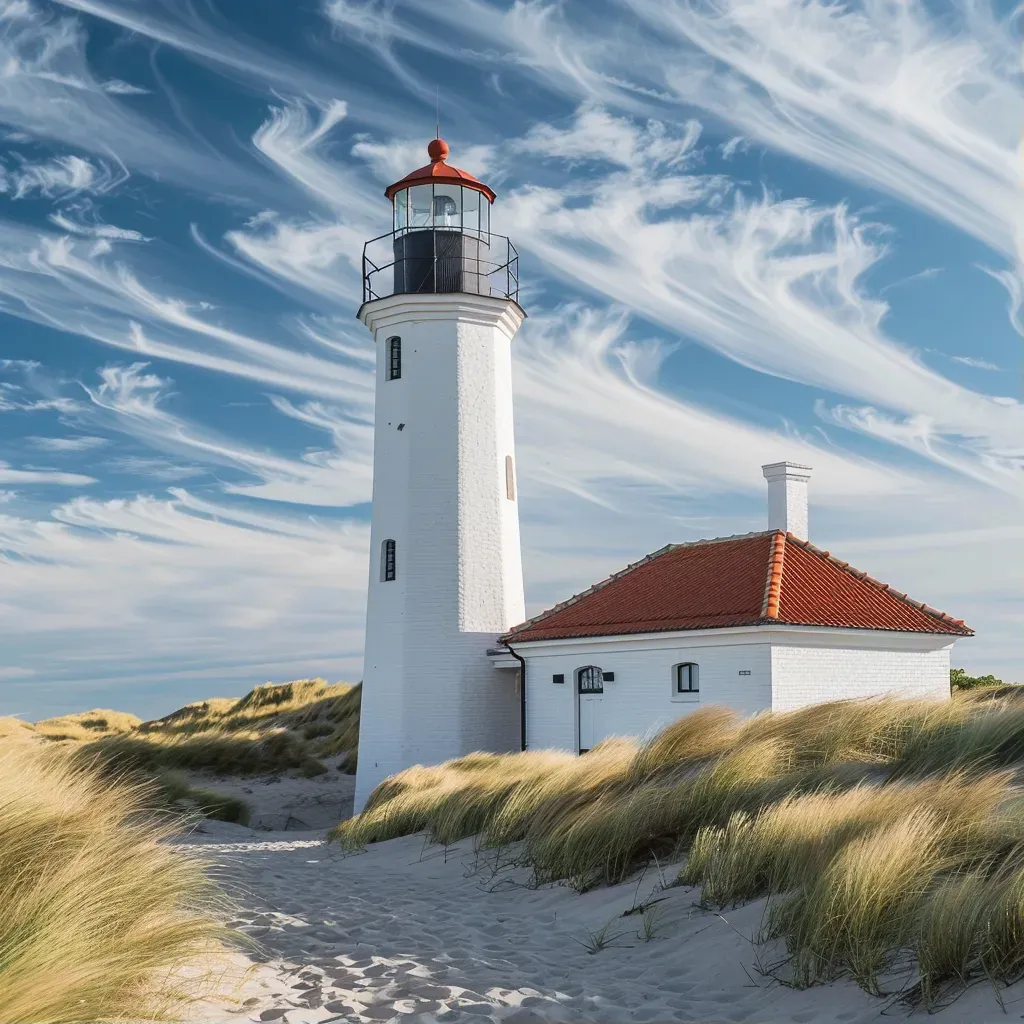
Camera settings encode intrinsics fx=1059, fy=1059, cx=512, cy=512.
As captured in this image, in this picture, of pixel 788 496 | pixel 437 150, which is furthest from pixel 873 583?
pixel 437 150

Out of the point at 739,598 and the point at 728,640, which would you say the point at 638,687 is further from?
the point at 739,598

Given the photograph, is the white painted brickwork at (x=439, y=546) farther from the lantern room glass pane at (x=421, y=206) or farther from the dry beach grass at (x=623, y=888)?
the dry beach grass at (x=623, y=888)

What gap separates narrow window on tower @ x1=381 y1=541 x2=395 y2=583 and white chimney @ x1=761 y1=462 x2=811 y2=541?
322 inches

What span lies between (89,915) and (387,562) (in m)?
17.0

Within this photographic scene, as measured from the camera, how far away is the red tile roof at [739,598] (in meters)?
18.7

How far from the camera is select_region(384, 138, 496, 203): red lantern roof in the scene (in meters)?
22.7

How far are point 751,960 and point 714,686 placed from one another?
12554mm

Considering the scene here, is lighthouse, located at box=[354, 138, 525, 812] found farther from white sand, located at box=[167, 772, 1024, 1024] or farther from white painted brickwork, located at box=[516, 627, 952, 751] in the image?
white sand, located at box=[167, 772, 1024, 1024]

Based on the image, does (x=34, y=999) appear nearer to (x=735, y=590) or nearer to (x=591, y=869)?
(x=591, y=869)

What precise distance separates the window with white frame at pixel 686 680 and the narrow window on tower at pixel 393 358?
8850 millimetres

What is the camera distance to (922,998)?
500 centimetres

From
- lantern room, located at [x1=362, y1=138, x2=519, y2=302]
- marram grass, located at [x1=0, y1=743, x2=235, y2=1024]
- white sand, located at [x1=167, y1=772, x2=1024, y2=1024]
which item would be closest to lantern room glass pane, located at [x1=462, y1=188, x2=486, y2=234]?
lantern room, located at [x1=362, y1=138, x2=519, y2=302]

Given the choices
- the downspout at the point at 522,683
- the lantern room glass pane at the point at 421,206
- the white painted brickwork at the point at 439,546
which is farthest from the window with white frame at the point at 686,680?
the lantern room glass pane at the point at 421,206

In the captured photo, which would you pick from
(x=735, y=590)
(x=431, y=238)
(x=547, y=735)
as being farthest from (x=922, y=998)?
(x=431, y=238)
